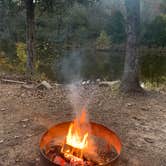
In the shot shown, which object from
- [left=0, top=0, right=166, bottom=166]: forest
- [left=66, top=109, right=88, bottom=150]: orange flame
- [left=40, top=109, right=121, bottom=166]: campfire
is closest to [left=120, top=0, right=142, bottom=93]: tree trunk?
[left=0, top=0, right=166, bottom=166]: forest

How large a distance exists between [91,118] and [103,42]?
23.1 m

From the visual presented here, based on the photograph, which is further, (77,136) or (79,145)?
(77,136)

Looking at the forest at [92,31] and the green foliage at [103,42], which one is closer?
the forest at [92,31]

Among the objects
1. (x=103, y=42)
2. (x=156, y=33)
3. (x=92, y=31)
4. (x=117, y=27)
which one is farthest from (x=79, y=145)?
(x=92, y=31)

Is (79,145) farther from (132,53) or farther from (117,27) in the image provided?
(117,27)

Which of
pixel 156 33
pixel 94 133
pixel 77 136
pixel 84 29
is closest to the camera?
pixel 77 136

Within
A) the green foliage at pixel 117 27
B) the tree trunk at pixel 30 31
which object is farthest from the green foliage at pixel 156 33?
the tree trunk at pixel 30 31

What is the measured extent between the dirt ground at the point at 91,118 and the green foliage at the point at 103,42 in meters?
20.9

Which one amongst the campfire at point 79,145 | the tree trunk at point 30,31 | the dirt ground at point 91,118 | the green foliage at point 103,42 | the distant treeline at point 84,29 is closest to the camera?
the campfire at point 79,145

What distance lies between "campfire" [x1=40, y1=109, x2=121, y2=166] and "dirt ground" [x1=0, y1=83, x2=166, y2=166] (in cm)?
23

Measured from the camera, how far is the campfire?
11.2 ft

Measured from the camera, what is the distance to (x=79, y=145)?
11.5 ft

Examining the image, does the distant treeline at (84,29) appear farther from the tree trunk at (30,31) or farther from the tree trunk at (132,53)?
the tree trunk at (132,53)

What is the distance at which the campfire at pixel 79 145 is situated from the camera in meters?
3.40
